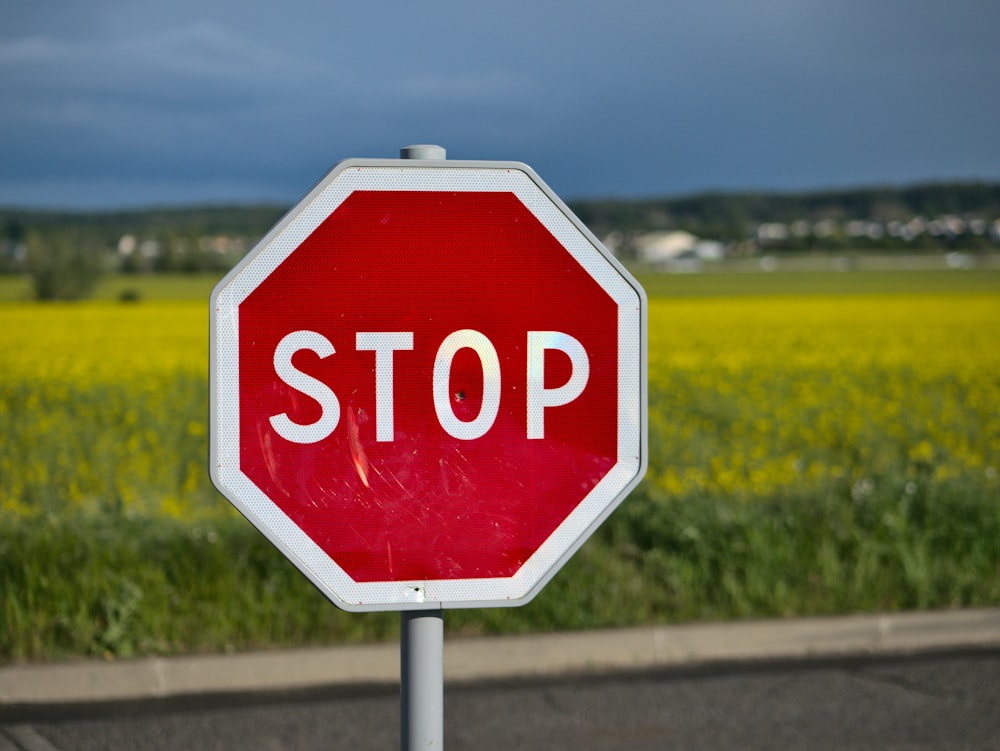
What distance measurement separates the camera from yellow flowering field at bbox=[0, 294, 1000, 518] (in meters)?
8.01

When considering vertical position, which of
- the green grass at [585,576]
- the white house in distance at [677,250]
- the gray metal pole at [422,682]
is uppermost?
the white house in distance at [677,250]

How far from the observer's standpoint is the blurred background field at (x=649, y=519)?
502 cm

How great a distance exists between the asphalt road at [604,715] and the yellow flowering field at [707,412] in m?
1.87

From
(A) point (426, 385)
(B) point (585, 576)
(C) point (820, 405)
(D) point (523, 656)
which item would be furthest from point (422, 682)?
(C) point (820, 405)

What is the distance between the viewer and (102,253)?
197 feet

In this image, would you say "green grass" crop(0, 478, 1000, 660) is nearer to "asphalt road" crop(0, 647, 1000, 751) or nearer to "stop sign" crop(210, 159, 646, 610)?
"asphalt road" crop(0, 647, 1000, 751)

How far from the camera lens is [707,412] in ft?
42.1

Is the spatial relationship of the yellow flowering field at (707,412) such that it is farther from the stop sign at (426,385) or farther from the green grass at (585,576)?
the stop sign at (426,385)

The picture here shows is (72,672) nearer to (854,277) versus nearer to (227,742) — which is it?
(227,742)

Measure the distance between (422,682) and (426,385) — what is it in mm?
407

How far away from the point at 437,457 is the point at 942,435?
976 centimetres

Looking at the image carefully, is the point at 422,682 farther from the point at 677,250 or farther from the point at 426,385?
the point at 677,250

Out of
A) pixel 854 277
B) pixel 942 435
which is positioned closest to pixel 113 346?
pixel 942 435

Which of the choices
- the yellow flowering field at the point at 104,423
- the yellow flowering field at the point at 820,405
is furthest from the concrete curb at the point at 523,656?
the yellow flowering field at the point at 104,423
